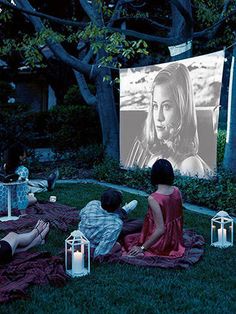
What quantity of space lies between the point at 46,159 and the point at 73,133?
1357mm

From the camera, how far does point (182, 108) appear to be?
1018 cm

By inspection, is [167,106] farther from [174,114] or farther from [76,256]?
[76,256]

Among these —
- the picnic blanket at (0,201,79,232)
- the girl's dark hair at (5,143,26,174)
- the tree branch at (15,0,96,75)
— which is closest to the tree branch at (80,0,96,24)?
the tree branch at (15,0,96,75)

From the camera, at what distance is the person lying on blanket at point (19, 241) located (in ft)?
16.6

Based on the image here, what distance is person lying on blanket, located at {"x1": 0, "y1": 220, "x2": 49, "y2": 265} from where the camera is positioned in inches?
199

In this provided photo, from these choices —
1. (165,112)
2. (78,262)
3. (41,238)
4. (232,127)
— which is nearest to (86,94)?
(165,112)

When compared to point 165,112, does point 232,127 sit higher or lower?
lower

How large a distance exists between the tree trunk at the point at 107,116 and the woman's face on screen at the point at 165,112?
2707 mm

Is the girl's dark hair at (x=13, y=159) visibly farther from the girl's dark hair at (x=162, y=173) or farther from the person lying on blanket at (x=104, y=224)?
the girl's dark hair at (x=162, y=173)

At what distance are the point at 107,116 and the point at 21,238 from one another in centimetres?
847

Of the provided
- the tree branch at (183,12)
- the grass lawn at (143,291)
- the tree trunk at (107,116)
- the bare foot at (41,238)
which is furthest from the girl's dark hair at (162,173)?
the tree trunk at (107,116)

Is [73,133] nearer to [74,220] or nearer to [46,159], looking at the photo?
[46,159]

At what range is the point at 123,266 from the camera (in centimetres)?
519

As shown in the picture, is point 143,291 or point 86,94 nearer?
point 143,291
